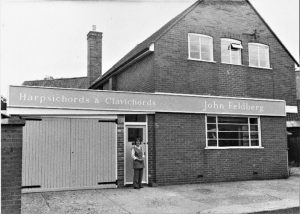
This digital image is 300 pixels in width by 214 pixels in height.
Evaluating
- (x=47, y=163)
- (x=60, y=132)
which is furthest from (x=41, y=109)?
(x=47, y=163)

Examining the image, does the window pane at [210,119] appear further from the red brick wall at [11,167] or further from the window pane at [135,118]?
the red brick wall at [11,167]

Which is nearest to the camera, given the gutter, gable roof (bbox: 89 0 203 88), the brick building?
the brick building

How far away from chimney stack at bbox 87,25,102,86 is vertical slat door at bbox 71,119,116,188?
10.8 metres

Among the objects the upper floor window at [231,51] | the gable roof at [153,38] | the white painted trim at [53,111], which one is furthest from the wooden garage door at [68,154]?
the upper floor window at [231,51]

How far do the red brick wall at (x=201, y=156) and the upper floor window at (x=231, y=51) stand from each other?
2.82m

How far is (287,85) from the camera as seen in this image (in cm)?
1627

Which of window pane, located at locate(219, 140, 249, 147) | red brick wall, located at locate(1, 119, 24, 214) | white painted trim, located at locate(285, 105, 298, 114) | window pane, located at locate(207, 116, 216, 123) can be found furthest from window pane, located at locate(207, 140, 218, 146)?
red brick wall, located at locate(1, 119, 24, 214)

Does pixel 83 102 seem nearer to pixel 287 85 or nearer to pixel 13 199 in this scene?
pixel 13 199

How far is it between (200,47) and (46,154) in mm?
7515

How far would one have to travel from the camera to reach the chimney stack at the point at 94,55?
2248 centimetres

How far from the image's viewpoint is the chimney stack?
73.8 ft

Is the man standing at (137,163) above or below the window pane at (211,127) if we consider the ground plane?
below

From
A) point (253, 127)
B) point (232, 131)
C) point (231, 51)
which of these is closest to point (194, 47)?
point (231, 51)

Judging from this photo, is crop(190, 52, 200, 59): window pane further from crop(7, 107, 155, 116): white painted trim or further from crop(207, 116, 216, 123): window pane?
crop(7, 107, 155, 116): white painted trim
